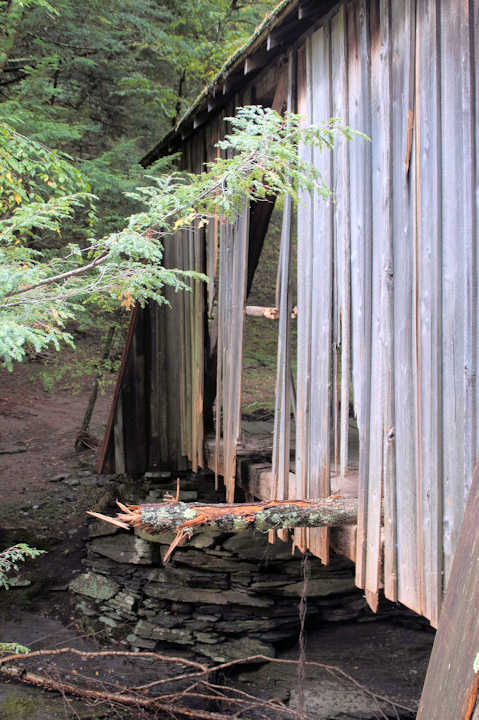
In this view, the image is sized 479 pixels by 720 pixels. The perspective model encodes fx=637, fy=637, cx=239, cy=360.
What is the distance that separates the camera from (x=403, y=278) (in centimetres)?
295

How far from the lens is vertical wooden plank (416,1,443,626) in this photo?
265cm

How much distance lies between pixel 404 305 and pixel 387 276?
0.20 meters

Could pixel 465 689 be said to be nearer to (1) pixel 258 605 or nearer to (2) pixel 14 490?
(1) pixel 258 605

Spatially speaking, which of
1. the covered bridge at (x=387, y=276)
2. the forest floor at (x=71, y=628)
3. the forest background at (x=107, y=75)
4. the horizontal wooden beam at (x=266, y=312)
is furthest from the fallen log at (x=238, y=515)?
the forest background at (x=107, y=75)

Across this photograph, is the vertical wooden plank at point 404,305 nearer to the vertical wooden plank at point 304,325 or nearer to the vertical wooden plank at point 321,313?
the vertical wooden plank at point 321,313

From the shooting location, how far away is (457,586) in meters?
1.36

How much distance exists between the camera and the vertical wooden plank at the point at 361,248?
3.21 metres

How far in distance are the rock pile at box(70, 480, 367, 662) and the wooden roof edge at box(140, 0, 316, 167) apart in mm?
4229

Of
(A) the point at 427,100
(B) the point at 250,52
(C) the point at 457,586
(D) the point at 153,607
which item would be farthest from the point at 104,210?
(C) the point at 457,586

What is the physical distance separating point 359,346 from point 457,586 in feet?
6.65

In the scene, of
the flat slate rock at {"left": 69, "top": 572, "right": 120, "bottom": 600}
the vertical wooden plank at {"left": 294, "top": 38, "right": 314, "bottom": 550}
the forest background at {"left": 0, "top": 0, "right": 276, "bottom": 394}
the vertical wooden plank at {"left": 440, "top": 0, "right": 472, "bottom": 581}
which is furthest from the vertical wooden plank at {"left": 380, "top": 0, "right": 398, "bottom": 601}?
the flat slate rock at {"left": 69, "top": 572, "right": 120, "bottom": 600}

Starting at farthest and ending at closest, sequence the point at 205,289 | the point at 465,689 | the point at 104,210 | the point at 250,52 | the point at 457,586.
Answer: the point at 104,210
the point at 205,289
the point at 250,52
the point at 457,586
the point at 465,689

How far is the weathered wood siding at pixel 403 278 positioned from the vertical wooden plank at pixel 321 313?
0.01 metres

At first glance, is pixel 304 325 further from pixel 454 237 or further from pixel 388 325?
pixel 454 237
